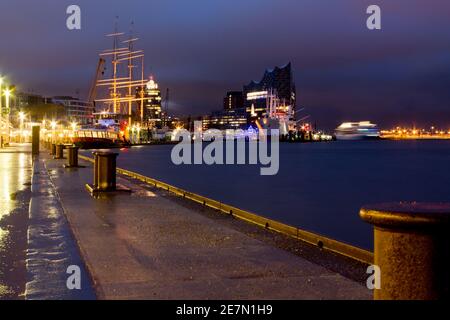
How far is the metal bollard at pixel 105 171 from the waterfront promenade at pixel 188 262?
3249mm

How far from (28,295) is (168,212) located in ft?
19.8

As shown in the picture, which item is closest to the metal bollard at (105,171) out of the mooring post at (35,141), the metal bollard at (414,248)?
the metal bollard at (414,248)

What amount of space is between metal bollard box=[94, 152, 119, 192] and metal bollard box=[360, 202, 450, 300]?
11.0 metres

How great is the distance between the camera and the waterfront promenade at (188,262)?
5.64 m

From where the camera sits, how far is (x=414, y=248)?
3.79m

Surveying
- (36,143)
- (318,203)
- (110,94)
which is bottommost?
(318,203)

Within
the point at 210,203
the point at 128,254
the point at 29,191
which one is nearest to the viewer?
the point at 128,254

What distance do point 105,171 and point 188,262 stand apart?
26.6ft

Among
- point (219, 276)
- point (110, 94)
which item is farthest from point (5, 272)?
point (110, 94)

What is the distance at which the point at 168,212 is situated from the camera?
11516 mm
